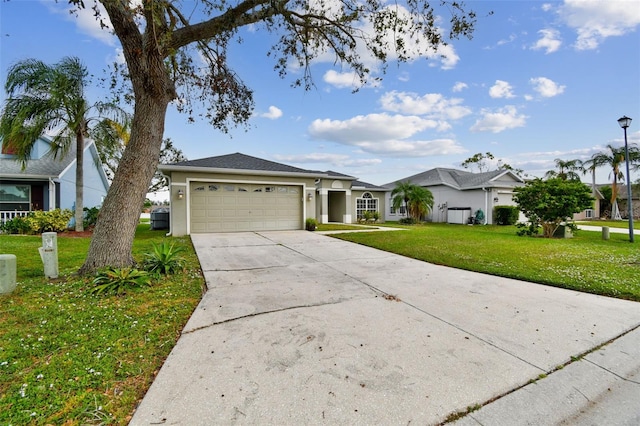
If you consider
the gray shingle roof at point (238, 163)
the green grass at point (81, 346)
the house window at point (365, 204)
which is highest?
the gray shingle roof at point (238, 163)

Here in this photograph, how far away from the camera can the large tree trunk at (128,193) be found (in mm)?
4887

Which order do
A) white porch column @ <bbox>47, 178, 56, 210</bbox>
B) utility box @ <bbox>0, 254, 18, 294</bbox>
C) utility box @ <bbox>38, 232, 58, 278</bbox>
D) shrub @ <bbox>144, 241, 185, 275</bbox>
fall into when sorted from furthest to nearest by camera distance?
white porch column @ <bbox>47, 178, 56, 210</bbox>, shrub @ <bbox>144, 241, 185, 275</bbox>, utility box @ <bbox>38, 232, 58, 278</bbox>, utility box @ <bbox>0, 254, 18, 294</bbox>

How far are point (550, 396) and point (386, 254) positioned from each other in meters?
5.78

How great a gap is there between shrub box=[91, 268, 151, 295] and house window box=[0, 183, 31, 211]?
13.0 metres

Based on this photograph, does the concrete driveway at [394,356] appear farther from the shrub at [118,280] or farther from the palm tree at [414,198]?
the palm tree at [414,198]

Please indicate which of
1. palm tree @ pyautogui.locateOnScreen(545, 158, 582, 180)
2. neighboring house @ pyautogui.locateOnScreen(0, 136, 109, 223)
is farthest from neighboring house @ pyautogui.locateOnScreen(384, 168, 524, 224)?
neighboring house @ pyautogui.locateOnScreen(0, 136, 109, 223)

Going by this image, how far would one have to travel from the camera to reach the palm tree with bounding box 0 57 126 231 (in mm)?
10133

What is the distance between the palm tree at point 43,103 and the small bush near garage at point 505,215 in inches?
837

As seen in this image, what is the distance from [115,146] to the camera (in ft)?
40.3

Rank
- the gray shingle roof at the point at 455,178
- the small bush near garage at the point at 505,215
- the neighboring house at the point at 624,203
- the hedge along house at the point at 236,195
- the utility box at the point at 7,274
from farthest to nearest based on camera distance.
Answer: the neighboring house at the point at 624,203
the gray shingle roof at the point at 455,178
the small bush near garage at the point at 505,215
the hedge along house at the point at 236,195
the utility box at the point at 7,274

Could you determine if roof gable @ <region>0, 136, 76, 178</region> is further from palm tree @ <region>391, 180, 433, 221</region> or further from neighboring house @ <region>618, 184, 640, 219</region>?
neighboring house @ <region>618, 184, 640, 219</region>

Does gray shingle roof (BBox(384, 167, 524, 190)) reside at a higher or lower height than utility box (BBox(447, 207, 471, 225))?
higher

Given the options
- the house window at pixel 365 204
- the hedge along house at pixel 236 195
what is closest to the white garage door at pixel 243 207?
the hedge along house at pixel 236 195

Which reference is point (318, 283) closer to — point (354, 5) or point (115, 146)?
point (354, 5)
